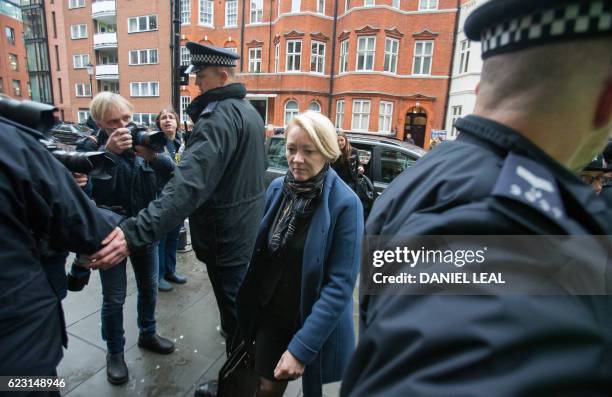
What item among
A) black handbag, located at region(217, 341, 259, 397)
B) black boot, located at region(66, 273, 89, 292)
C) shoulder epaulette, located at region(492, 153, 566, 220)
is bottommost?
black handbag, located at region(217, 341, 259, 397)

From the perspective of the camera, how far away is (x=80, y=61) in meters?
32.0

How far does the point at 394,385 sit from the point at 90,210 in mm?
1502

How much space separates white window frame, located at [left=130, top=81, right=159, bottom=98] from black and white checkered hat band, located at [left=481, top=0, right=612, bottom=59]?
31298mm

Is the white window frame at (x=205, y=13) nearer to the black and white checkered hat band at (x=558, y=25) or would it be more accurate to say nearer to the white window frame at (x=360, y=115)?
the white window frame at (x=360, y=115)

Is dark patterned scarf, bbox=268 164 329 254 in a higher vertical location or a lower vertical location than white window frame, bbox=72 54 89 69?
lower

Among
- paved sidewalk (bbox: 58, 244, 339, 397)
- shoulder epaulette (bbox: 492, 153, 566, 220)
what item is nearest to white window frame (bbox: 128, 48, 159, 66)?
paved sidewalk (bbox: 58, 244, 339, 397)

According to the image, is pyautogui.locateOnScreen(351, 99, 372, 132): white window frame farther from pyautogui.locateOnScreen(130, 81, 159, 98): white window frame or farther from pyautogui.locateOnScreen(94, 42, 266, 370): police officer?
pyautogui.locateOnScreen(94, 42, 266, 370): police officer

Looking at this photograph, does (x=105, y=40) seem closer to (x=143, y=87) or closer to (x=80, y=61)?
(x=80, y=61)

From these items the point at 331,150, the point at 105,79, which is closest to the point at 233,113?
the point at 331,150

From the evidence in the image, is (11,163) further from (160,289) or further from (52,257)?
(160,289)

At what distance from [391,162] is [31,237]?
228 inches

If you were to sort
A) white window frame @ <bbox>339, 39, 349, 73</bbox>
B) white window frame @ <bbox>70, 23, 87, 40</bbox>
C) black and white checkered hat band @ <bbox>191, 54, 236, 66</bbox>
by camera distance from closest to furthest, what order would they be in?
black and white checkered hat band @ <bbox>191, 54, 236, 66</bbox>, white window frame @ <bbox>339, 39, 349, 73</bbox>, white window frame @ <bbox>70, 23, 87, 40</bbox>

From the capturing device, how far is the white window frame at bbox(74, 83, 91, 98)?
31.8 m

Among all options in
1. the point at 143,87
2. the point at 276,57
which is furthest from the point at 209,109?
the point at 143,87
